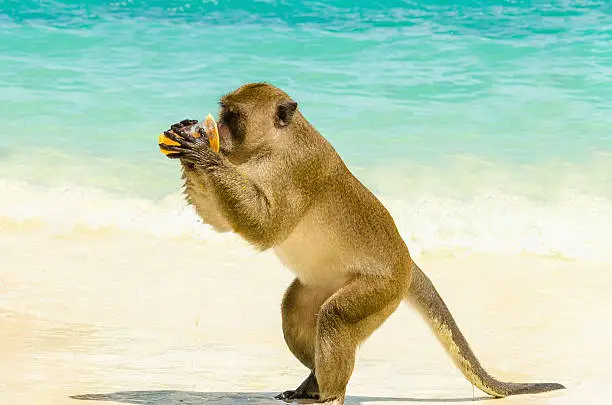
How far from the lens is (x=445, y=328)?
7.70m

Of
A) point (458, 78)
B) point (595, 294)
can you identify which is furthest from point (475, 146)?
point (595, 294)

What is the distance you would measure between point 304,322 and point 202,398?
862 millimetres

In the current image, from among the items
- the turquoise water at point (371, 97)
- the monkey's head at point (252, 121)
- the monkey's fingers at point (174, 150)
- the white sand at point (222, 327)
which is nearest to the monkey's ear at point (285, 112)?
the monkey's head at point (252, 121)

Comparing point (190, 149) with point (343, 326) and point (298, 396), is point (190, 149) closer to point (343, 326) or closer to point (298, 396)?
point (343, 326)

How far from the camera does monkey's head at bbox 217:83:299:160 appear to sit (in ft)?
22.7

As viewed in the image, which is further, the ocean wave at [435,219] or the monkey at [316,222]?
the ocean wave at [435,219]

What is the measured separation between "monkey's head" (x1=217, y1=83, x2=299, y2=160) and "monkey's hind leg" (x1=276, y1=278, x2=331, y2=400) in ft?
3.28

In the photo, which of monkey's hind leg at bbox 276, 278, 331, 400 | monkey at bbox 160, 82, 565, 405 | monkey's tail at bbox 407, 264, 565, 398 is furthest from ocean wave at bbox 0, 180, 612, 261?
monkey at bbox 160, 82, 565, 405

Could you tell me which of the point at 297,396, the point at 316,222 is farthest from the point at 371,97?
the point at 316,222

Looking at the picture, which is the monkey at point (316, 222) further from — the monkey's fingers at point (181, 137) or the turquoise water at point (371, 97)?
the turquoise water at point (371, 97)

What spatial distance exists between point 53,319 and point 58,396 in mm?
2508

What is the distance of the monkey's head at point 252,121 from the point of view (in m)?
6.91

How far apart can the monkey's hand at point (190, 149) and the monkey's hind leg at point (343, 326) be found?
1.14 m

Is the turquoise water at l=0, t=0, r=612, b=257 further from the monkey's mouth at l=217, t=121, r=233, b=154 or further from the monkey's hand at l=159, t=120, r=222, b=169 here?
the monkey's hand at l=159, t=120, r=222, b=169
